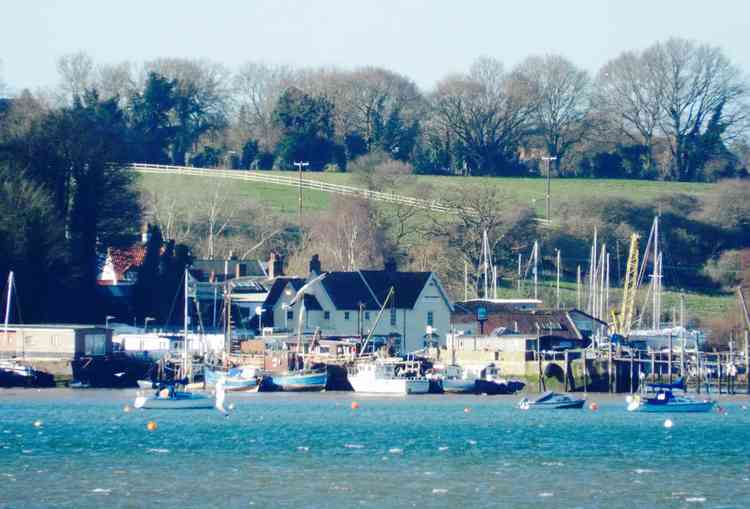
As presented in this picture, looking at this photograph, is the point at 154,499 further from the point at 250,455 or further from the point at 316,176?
the point at 316,176

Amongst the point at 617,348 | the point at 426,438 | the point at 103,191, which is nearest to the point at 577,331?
the point at 617,348

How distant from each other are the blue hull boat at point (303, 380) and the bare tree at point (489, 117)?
66.0m

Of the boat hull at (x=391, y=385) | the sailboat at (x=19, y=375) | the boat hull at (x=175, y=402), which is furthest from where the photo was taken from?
the sailboat at (x=19, y=375)

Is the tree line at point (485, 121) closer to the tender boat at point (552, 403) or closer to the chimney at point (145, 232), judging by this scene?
the chimney at point (145, 232)

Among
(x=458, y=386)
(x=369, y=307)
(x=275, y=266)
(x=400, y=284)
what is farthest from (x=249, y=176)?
(x=458, y=386)

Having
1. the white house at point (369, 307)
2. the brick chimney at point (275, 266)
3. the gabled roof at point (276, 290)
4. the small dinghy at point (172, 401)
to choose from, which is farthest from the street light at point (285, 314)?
the small dinghy at point (172, 401)

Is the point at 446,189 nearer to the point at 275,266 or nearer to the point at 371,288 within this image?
the point at 275,266

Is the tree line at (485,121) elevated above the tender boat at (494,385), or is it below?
A: above

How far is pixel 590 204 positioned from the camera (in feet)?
431

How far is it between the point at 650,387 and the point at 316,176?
7078 centimetres

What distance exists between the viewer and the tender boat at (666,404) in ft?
249

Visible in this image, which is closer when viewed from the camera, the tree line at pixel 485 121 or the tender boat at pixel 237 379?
the tender boat at pixel 237 379

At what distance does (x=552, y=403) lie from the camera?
7825cm

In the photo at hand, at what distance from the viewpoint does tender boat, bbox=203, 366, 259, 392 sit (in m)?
91.9
